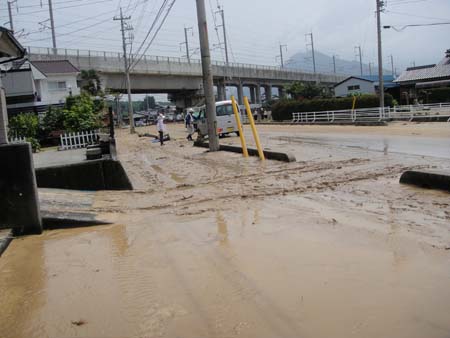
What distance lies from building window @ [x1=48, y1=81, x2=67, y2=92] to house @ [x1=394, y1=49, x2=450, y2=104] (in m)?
35.8

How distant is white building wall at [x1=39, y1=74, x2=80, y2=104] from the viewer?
49.9 meters

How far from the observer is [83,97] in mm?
25297

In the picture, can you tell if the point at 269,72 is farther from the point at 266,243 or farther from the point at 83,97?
the point at 266,243

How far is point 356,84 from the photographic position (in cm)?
6319

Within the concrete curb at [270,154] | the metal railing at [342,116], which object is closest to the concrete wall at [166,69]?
the metal railing at [342,116]

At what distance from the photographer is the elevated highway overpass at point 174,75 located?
2039 inches

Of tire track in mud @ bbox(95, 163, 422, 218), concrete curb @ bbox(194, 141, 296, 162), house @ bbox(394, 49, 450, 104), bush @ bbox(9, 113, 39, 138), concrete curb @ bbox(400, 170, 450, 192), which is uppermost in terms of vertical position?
house @ bbox(394, 49, 450, 104)

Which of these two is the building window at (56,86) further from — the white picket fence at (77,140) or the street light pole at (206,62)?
the street light pole at (206,62)

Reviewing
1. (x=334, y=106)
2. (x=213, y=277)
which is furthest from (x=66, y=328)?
(x=334, y=106)

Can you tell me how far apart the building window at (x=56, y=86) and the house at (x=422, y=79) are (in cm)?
3584

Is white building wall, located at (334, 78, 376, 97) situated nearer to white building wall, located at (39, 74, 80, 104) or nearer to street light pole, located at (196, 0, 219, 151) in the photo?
white building wall, located at (39, 74, 80, 104)

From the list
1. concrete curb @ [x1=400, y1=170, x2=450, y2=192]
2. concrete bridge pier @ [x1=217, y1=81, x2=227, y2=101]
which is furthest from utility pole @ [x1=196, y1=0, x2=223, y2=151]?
concrete bridge pier @ [x1=217, y1=81, x2=227, y2=101]

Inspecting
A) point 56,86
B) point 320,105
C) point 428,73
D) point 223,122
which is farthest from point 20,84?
point 428,73

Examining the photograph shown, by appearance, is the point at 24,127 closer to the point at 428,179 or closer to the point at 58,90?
the point at 428,179
